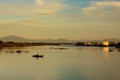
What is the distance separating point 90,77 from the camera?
20281 mm

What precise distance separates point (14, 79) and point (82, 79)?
466 cm

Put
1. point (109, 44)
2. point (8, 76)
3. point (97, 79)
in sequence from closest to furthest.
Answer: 1. point (97, 79)
2. point (8, 76)
3. point (109, 44)

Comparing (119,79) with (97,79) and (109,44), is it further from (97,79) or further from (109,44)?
(109,44)

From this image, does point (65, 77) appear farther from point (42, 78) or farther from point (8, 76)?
point (8, 76)

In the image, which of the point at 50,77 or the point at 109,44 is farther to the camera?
the point at 109,44

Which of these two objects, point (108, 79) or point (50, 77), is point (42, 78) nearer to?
point (50, 77)

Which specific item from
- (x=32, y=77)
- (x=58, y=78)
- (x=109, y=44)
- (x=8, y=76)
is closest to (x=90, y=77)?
(x=58, y=78)

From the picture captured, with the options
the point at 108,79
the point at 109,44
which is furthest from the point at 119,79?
the point at 109,44

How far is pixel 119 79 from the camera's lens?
19531 mm

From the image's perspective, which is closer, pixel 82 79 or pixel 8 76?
pixel 82 79

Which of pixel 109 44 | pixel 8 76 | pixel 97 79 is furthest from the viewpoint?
pixel 109 44

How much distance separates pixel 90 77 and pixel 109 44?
386 feet

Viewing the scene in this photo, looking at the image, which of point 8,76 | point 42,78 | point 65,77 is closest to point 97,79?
point 65,77

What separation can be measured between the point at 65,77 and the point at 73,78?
0.63 metres
